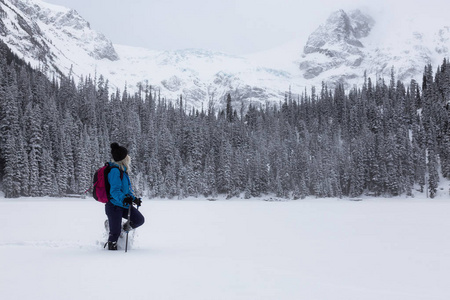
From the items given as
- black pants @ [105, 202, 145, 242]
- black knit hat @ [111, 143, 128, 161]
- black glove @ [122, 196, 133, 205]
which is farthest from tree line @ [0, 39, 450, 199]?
black glove @ [122, 196, 133, 205]

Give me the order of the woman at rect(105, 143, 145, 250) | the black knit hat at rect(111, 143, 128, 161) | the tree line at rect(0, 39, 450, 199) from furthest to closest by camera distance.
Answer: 1. the tree line at rect(0, 39, 450, 199)
2. the black knit hat at rect(111, 143, 128, 161)
3. the woman at rect(105, 143, 145, 250)

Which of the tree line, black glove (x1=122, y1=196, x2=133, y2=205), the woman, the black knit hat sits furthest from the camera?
the tree line

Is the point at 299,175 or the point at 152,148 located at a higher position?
the point at 152,148

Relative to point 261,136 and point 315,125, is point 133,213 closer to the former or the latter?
point 261,136

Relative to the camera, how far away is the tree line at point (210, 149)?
73.0 metres

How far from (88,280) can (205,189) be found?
83802mm

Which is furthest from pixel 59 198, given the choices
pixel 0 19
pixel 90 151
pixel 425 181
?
pixel 0 19

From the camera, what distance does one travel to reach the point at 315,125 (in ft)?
425

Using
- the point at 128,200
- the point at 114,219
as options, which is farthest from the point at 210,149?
the point at 128,200

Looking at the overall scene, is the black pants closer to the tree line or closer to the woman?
the woman

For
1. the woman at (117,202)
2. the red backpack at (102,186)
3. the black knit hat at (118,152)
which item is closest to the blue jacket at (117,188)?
the woman at (117,202)

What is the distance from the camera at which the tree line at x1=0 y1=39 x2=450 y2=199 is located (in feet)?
240

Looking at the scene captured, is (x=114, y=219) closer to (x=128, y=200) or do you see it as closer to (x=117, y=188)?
(x=128, y=200)

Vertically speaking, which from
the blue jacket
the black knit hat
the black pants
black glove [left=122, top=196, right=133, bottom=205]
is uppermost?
the black knit hat
